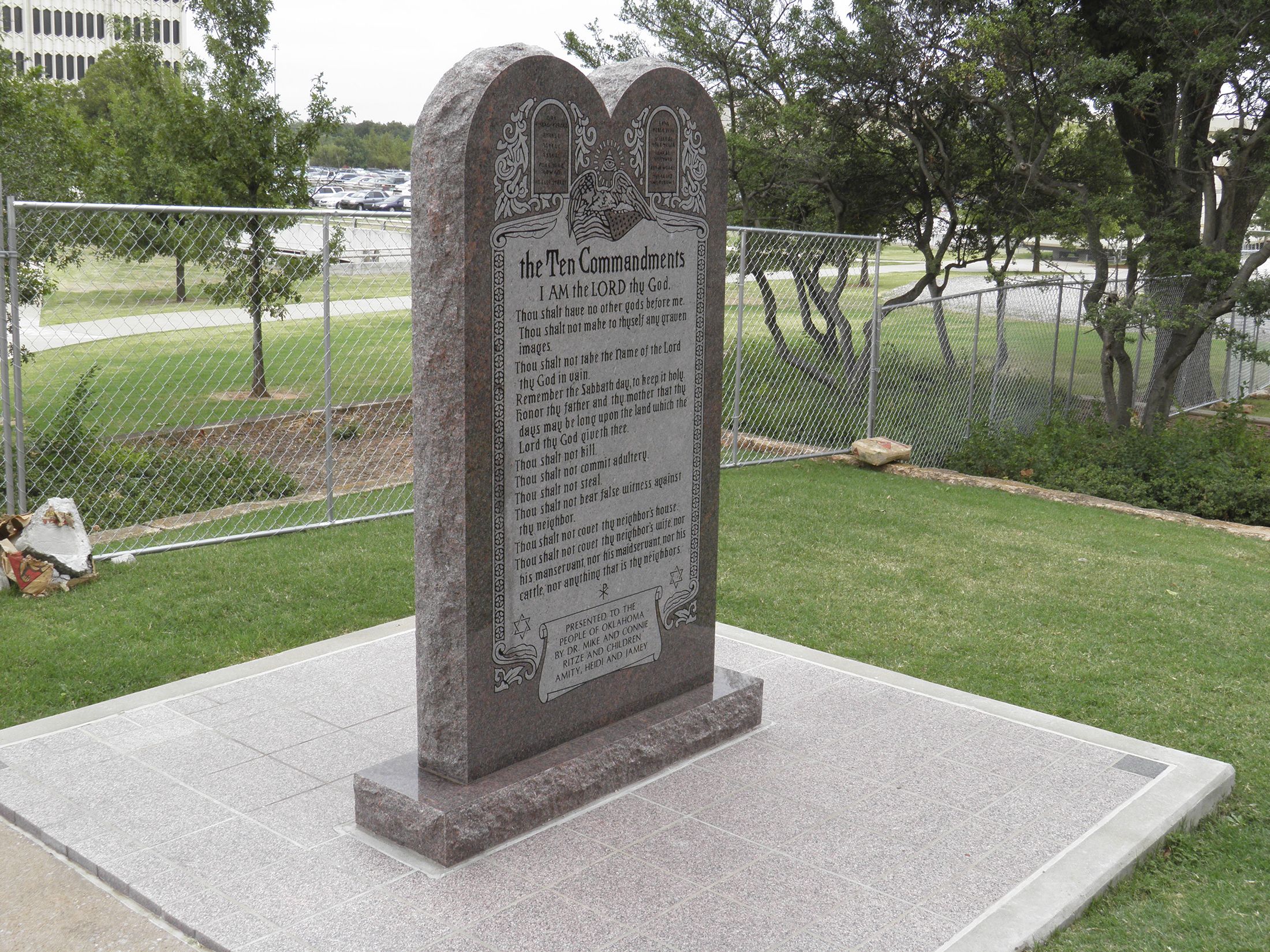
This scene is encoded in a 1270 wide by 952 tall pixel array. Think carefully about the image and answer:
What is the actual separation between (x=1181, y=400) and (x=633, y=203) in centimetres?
1550

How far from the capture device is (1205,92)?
39.2ft

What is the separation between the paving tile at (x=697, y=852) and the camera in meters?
3.86

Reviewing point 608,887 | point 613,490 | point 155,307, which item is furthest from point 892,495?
point 155,307

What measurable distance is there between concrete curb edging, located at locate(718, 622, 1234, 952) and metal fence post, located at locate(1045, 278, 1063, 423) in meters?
9.23

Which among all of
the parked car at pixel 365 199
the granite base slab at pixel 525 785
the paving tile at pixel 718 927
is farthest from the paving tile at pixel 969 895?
the parked car at pixel 365 199

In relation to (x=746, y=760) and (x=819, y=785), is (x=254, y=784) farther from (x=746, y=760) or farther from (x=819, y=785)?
(x=819, y=785)

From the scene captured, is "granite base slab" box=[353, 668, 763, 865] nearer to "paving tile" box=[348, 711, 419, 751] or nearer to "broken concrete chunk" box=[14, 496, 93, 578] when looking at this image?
"paving tile" box=[348, 711, 419, 751]

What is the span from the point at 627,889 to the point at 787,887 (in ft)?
1.72

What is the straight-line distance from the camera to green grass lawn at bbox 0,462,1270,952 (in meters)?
4.21

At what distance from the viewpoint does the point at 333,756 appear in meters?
4.63

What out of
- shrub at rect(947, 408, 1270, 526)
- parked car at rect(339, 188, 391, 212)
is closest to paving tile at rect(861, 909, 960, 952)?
shrub at rect(947, 408, 1270, 526)

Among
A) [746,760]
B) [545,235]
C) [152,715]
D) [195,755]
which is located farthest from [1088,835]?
[152,715]

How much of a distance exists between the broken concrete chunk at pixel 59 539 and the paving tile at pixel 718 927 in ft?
15.3

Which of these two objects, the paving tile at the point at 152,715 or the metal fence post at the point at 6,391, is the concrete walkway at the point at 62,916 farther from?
the metal fence post at the point at 6,391
